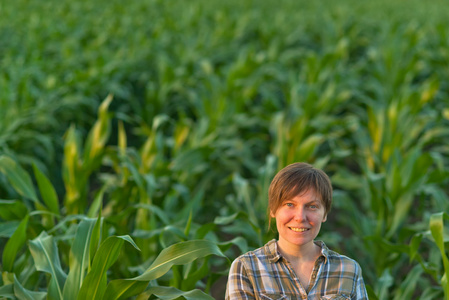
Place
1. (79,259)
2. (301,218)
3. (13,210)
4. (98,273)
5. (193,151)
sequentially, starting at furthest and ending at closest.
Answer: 1. (193,151)
2. (13,210)
3. (79,259)
4. (98,273)
5. (301,218)

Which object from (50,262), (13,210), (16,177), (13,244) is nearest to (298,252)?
(50,262)

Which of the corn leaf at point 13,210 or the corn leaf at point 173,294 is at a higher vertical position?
the corn leaf at point 13,210

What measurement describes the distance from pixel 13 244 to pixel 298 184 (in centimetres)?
128

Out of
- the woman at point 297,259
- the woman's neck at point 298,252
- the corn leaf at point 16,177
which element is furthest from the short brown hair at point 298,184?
the corn leaf at point 16,177

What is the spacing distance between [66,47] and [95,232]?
4.75m

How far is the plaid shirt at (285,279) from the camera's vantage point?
1.57 metres

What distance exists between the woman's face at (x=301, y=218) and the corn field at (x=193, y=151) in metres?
0.45

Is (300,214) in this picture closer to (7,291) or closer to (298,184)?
(298,184)

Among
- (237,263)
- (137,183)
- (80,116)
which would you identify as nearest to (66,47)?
(80,116)

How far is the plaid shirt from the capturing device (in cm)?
157

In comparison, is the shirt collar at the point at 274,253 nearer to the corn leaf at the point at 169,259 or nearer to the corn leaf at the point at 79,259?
the corn leaf at the point at 169,259

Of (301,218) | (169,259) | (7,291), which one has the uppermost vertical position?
(301,218)

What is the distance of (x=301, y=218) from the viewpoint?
1.53 m

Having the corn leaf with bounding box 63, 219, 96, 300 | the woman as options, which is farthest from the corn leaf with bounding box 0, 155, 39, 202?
the woman
